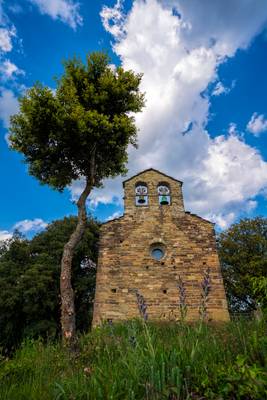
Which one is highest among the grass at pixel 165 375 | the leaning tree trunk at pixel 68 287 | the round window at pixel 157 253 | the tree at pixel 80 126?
the tree at pixel 80 126

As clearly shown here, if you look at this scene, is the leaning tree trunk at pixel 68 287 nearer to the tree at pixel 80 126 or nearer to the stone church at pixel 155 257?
the tree at pixel 80 126

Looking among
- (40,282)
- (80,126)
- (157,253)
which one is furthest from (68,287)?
(40,282)

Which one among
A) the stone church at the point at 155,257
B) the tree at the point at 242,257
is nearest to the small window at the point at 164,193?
the stone church at the point at 155,257

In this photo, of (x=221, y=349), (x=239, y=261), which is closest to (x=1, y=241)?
(x=239, y=261)

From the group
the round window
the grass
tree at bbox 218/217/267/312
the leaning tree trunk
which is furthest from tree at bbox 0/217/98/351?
the grass

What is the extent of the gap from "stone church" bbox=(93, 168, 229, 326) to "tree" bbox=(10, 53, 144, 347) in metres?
4.20

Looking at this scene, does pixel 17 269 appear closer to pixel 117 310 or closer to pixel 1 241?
pixel 1 241

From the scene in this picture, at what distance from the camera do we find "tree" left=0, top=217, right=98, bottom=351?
18312mm

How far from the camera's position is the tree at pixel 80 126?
1138 centimetres

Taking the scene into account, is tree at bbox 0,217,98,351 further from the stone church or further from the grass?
the grass

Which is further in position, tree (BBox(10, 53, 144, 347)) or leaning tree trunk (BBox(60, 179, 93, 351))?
tree (BBox(10, 53, 144, 347))

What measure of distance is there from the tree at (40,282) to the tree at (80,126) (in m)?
9.00

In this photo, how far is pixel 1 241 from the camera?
2391 cm

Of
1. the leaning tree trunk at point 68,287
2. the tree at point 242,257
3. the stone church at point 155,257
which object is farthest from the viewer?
the tree at point 242,257
